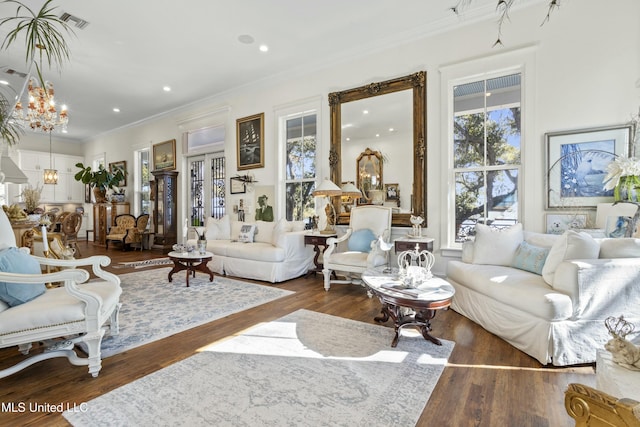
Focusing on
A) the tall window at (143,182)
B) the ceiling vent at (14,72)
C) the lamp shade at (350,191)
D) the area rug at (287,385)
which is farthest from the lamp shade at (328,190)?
the tall window at (143,182)

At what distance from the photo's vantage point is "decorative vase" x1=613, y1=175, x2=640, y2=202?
106 inches

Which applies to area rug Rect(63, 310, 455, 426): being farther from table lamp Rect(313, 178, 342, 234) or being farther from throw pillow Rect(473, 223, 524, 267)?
table lamp Rect(313, 178, 342, 234)

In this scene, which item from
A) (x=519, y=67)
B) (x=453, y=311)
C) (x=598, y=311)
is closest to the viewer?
(x=598, y=311)

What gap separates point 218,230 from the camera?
585 centimetres

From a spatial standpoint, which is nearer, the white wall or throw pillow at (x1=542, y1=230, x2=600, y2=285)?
throw pillow at (x1=542, y1=230, x2=600, y2=285)

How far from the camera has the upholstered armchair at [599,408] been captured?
76cm

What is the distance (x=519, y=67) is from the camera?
12.7ft

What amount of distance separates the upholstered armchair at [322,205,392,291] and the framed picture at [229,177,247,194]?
2904mm

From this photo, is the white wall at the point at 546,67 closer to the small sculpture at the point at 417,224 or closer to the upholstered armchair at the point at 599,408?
the small sculpture at the point at 417,224

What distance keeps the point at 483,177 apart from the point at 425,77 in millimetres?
1645

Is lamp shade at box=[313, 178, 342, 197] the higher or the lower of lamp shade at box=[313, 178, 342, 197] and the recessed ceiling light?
the lower

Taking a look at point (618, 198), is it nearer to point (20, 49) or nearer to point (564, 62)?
point (564, 62)

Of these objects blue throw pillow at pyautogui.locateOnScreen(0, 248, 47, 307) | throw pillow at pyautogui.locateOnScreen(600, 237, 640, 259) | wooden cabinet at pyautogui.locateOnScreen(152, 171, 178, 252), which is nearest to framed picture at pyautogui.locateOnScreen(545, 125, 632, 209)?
throw pillow at pyautogui.locateOnScreen(600, 237, 640, 259)

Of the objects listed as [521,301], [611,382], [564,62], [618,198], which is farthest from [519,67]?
[611,382]
